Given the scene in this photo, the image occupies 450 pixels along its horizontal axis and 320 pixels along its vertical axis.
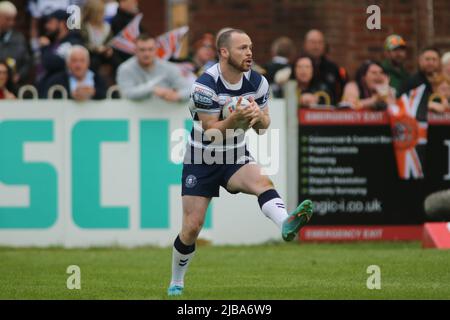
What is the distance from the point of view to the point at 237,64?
10.3 metres

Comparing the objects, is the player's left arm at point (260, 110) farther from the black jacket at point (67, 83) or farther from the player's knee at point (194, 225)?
the black jacket at point (67, 83)

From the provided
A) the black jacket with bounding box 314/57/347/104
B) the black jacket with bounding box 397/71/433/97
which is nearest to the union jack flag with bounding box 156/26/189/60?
the black jacket with bounding box 314/57/347/104

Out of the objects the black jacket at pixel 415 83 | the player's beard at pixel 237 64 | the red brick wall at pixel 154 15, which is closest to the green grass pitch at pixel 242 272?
the player's beard at pixel 237 64

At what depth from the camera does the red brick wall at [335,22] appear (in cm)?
2044

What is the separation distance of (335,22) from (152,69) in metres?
5.81

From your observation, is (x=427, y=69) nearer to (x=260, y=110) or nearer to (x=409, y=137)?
(x=409, y=137)

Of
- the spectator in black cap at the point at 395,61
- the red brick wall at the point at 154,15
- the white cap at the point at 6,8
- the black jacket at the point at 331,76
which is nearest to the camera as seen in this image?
the black jacket at the point at 331,76

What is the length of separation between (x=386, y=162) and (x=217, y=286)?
18.8ft

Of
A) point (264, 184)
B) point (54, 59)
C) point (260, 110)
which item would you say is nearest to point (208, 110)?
point (260, 110)

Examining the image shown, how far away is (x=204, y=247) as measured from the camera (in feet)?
51.7

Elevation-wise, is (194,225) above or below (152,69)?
below

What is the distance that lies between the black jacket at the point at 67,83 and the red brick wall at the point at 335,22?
217 inches

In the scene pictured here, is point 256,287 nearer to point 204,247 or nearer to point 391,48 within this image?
point 204,247
